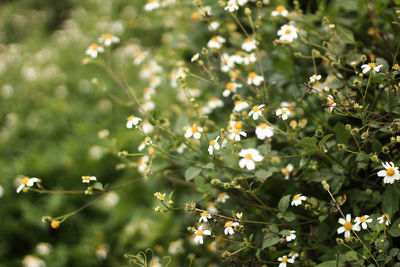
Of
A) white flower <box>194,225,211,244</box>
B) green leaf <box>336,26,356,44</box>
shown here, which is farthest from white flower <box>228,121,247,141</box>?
green leaf <box>336,26,356,44</box>

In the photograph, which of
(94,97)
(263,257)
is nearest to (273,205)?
(263,257)

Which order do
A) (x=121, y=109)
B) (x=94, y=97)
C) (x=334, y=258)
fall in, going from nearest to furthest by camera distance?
(x=334, y=258) < (x=121, y=109) < (x=94, y=97)

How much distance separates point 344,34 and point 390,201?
0.57m

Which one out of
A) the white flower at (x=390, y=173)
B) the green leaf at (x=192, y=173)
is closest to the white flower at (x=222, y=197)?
the green leaf at (x=192, y=173)

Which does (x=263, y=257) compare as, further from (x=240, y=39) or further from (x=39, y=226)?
(x=39, y=226)

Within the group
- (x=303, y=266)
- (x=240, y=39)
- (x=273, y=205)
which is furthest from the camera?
(x=240, y=39)

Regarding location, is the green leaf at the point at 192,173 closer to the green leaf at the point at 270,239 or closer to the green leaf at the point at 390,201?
the green leaf at the point at 270,239

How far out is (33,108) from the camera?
3.11 m

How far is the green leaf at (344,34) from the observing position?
1.32 meters

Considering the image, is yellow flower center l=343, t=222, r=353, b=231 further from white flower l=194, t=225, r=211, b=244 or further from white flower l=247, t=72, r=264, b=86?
white flower l=247, t=72, r=264, b=86

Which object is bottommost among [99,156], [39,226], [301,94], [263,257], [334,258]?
[39,226]

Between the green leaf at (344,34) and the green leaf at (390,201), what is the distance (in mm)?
506

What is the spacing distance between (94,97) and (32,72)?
2.38ft

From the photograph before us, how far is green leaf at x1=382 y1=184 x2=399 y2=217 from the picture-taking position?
3.56 ft
